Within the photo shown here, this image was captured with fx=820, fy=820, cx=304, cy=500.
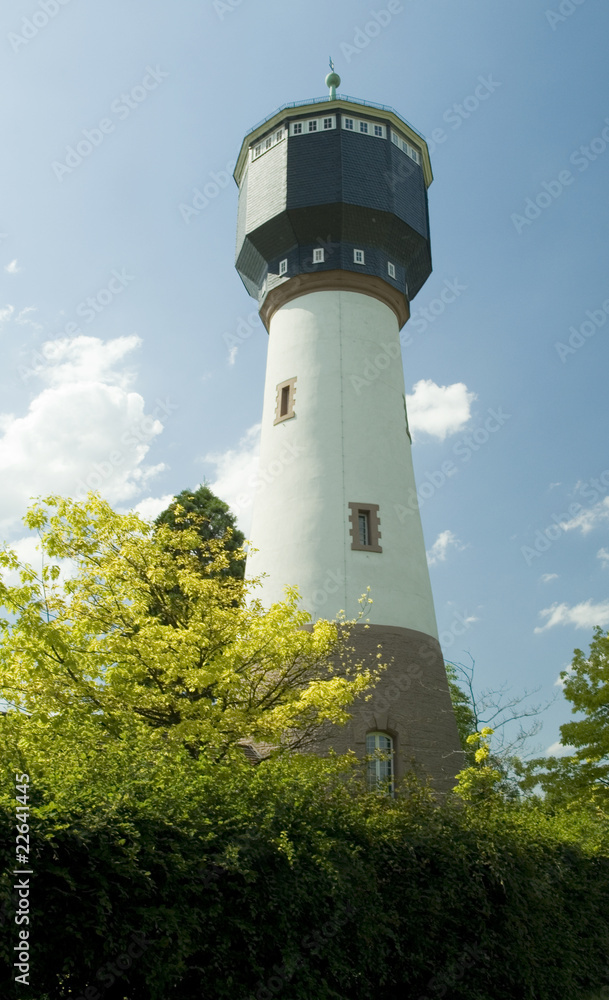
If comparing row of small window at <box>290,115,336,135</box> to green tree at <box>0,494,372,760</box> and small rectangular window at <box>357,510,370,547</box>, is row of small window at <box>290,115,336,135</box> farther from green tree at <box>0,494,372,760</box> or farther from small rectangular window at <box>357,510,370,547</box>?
green tree at <box>0,494,372,760</box>

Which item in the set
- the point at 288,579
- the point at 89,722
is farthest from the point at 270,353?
the point at 89,722

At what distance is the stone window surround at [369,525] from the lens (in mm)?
21672

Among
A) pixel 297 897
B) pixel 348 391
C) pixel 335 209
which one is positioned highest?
pixel 335 209

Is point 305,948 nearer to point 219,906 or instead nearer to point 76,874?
point 219,906

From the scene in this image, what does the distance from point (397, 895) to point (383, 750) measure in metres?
9.90

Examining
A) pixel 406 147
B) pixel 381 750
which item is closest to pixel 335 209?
pixel 406 147

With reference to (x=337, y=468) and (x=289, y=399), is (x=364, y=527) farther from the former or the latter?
(x=289, y=399)

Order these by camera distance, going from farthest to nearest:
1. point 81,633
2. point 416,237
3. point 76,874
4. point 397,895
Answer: point 416,237 → point 81,633 → point 397,895 → point 76,874

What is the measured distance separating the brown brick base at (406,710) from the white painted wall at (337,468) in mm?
664

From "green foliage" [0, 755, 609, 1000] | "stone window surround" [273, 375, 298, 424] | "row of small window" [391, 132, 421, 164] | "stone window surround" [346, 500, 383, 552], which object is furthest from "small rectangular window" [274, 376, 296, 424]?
"green foliage" [0, 755, 609, 1000]

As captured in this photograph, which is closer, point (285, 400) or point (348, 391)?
point (348, 391)

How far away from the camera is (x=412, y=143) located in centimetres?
2852

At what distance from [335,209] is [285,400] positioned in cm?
621

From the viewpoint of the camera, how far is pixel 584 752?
23.7 meters
